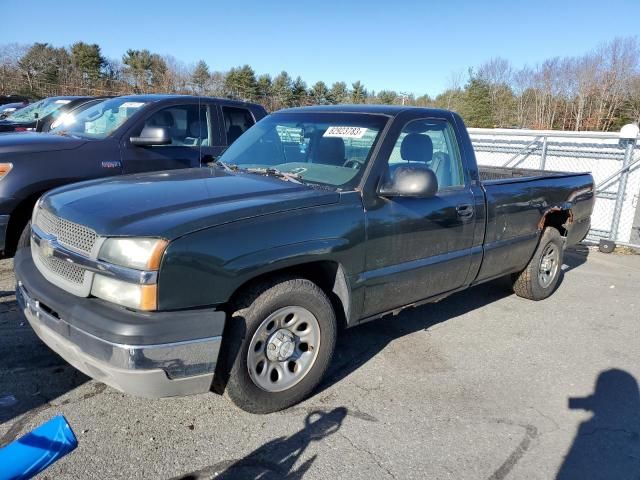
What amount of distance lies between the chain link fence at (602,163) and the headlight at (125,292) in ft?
27.0

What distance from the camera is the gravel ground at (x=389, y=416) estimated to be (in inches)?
108

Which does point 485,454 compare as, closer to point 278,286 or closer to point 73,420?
point 278,286

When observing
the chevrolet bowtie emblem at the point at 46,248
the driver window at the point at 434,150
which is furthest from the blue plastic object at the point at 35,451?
the driver window at the point at 434,150

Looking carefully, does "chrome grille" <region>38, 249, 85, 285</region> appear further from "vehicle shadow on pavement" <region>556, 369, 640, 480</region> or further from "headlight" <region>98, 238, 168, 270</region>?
"vehicle shadow on pavement" <region>556, 369, 640, 480</region>

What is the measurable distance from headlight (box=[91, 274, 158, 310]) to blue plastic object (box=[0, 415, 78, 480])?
3.24 feet

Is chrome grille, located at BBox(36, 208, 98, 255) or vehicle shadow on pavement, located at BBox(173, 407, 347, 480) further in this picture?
A: chrome grille, located at BBox(36, 208, 98, 255)

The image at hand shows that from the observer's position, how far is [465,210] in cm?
412

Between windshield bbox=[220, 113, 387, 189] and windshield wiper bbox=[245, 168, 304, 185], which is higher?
windshield bbox=[220, 113, 387, 189]

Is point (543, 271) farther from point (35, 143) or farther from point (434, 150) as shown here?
point (35, 143)

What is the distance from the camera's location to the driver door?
3510 mm

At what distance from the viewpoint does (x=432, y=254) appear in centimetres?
391

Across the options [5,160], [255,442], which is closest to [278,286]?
[255,442]

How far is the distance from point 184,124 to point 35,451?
17.6ft

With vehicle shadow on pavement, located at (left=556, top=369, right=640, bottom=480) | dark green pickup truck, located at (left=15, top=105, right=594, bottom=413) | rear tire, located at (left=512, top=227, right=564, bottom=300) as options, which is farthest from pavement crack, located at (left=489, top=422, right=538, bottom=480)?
rear tire, located at (left=512, top=227, right=564, bottom=300)
